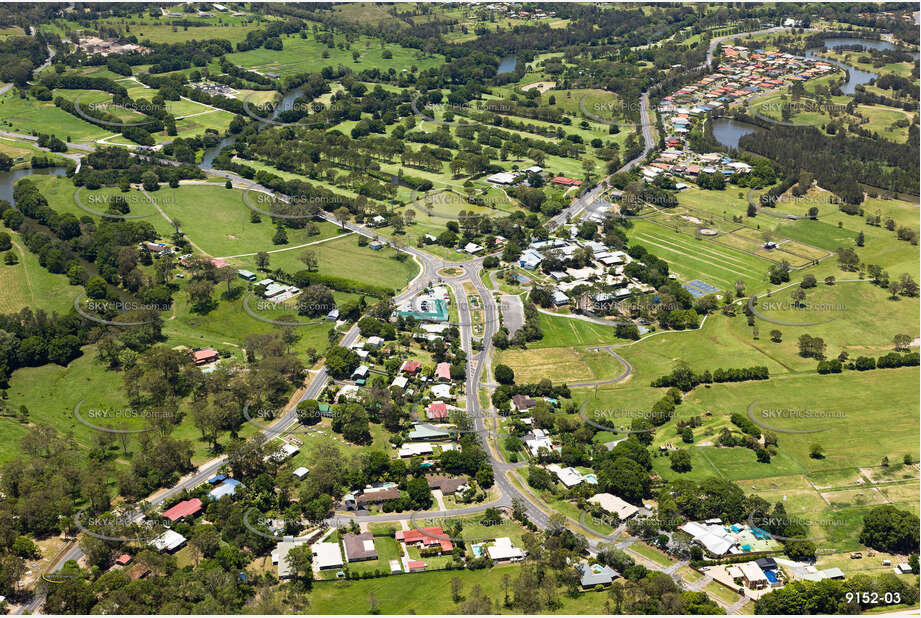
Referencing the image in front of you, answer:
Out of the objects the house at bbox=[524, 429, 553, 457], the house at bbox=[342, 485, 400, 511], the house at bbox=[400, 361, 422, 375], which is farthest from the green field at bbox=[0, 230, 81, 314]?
the house at bbox=[524, 429, 553, 457]

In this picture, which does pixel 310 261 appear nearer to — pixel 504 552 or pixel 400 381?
pixel 400 381

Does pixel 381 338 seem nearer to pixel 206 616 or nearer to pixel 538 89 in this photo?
pixel 206 616

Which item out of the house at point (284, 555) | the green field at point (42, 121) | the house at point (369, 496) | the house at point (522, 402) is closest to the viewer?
the house at point (284, 555)

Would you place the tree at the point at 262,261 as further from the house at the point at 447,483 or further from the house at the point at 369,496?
the house at the point at 447,483

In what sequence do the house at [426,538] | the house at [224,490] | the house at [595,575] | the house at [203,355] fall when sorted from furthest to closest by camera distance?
the house at [203,355] → the house at [224,490] → the house at [426,538] → the house at [595,575]

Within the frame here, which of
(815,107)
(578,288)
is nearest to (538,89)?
(815,107)

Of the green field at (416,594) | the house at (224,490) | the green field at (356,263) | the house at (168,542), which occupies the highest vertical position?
the green field at (356,263)

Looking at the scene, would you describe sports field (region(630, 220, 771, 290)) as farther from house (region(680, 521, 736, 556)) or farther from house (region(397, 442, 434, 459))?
house (region(397, 442, 434, 459))

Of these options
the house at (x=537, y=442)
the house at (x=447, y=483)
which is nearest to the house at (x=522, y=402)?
the house at (x=537, y=442)

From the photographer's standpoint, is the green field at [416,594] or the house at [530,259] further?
the house at [530,259]
